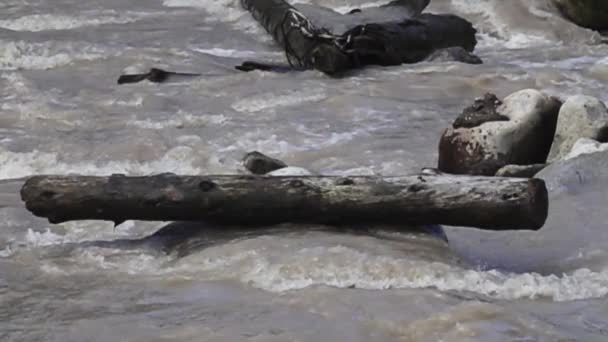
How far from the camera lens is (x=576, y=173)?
6.67 meters

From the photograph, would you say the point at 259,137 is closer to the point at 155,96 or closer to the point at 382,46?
the point at 155,96

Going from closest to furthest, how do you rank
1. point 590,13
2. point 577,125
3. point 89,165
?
1. point 577,125
2. point 89,165
3. point 590,13

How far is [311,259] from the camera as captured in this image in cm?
504

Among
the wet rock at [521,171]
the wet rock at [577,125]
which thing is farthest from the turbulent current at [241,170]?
the wet rock at [577,125]

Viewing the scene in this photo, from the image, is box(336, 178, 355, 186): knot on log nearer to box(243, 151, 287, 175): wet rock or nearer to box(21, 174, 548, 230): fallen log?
box(21, 174, 548, 230): fallen log

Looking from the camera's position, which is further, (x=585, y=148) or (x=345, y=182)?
(x=585, y=148)

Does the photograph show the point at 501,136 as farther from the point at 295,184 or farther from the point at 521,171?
the point at 295,184

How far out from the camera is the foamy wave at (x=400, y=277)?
15.7 feet

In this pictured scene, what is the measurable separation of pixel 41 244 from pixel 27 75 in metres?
5.99

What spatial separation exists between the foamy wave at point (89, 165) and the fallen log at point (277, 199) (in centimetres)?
247

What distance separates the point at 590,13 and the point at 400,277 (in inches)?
368

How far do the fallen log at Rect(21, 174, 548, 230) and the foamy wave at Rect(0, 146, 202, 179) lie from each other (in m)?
2.47

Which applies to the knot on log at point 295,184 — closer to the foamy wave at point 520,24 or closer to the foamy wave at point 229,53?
the foamy wave at point 229,53

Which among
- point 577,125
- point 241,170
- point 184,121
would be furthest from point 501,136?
point 184,121
